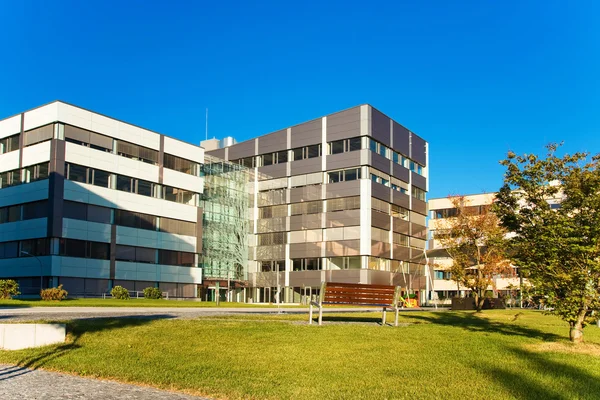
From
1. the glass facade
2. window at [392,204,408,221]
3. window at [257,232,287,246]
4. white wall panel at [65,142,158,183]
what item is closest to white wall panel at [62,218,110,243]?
white wall panel at [65,142,158,183]

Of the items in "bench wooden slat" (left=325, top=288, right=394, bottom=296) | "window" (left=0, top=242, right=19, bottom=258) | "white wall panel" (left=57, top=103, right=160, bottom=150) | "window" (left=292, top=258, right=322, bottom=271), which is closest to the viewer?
"bench wooden slat" (left=325, top=288, right=394, bottom=296)

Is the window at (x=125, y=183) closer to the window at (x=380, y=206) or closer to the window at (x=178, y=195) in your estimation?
the window at (x=178, y=195)

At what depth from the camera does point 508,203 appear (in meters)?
14.6

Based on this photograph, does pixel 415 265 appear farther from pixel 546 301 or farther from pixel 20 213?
pixel 546 301

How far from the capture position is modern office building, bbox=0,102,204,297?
53875mm

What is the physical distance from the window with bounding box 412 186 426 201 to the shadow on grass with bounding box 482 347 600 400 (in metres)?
72.1

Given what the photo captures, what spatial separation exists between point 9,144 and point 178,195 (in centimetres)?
1725

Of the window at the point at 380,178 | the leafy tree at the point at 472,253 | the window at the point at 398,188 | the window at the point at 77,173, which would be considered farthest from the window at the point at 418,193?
the window at the point at 77,173

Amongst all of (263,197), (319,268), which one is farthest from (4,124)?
(319,268)

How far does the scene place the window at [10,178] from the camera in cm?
5681

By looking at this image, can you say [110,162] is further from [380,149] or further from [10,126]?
[380,149]

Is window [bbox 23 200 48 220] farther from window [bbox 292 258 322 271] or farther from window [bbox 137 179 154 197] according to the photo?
window [bbox 292 258 322 271]

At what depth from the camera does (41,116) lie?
55.0 meters

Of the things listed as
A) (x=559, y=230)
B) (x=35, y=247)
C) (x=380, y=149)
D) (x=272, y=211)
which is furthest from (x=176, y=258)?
(x=559, y=230)
